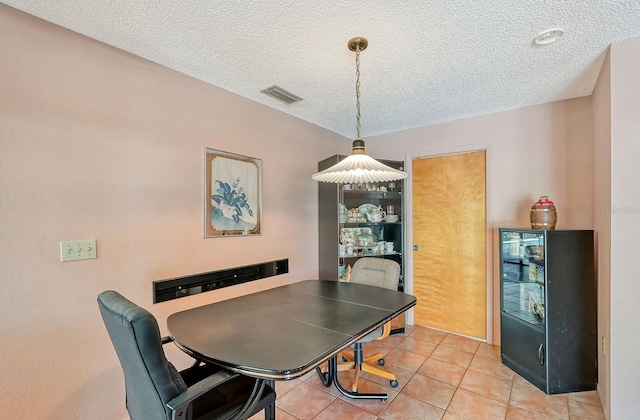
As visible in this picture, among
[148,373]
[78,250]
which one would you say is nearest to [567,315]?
[148,373]

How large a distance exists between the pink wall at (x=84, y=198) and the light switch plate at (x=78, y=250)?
3 cm

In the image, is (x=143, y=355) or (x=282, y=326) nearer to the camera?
(x=143, y=355)

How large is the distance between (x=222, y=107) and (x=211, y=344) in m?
1.89

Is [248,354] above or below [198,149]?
below

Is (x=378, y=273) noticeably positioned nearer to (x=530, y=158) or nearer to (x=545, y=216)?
(x=545, y=216)

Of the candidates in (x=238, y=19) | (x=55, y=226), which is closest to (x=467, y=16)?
(x=238, y=19)

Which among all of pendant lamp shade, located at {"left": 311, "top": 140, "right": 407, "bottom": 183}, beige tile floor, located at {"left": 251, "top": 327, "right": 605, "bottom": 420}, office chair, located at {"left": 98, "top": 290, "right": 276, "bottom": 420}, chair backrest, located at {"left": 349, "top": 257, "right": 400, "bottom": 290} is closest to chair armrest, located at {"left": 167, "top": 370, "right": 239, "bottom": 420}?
office chair, located at {"left": 98, "top": 290, "right": 276, "bottom": 420}

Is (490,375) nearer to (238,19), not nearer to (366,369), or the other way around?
(366,369)

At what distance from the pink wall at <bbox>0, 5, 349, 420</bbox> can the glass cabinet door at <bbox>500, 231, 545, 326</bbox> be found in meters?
2.54

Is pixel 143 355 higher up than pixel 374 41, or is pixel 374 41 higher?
pixel 374 41

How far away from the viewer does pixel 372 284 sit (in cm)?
254

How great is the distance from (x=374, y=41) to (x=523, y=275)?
7.54 ft

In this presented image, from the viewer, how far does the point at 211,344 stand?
4.32 feet

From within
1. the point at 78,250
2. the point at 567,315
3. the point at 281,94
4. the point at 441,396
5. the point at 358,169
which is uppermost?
the point at 281,94
